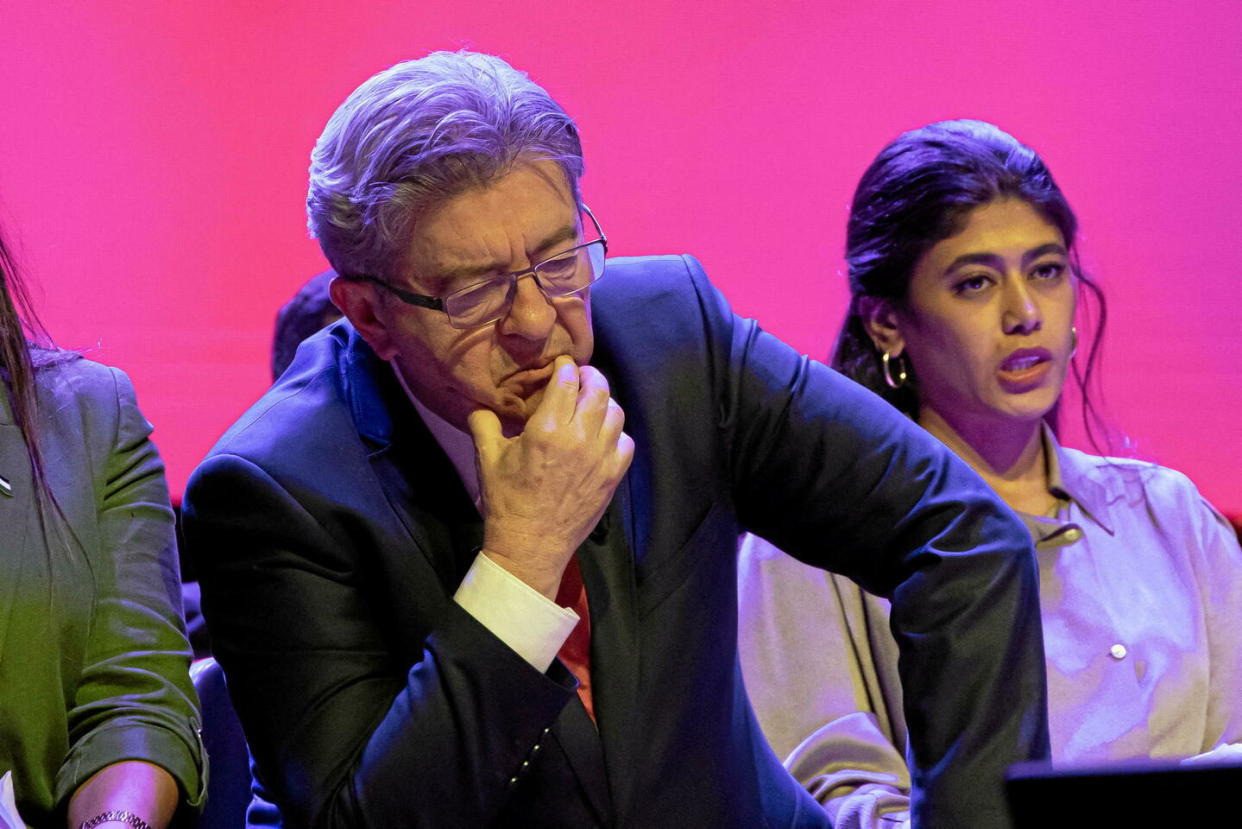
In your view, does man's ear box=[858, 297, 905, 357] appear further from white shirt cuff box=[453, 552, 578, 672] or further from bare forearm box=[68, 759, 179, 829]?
bare forearm box=[68, 759, 179, 829]

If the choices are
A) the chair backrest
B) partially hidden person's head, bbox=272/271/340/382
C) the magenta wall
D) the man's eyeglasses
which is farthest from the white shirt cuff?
the magenta wall

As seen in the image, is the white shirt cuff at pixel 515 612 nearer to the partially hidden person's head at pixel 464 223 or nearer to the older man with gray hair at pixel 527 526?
the older man with gray hair at pixel 527 526

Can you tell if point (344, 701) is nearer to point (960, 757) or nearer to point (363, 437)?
point (363, 437)

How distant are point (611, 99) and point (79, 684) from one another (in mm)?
1796

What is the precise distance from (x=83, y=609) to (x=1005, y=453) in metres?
1.31

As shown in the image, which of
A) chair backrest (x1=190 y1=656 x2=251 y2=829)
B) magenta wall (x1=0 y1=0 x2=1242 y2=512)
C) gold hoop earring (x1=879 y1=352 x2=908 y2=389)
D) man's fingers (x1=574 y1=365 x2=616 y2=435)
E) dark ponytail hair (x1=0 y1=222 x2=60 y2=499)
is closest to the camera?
man's fingers (x1=574 y1=365 x2=616 y2=435)

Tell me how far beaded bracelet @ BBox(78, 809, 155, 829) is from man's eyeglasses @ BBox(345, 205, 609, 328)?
1.95 feet

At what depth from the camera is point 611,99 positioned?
3.06m

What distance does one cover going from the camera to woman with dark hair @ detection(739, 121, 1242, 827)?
203 cm

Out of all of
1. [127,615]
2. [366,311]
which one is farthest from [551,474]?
[127,615]

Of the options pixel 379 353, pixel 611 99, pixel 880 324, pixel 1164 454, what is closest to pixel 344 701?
pixel 379 353

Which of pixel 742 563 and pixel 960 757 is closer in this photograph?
pixel 960 757

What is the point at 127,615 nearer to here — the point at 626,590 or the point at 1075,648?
the point at 626,590

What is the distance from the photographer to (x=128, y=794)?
1546 mm
